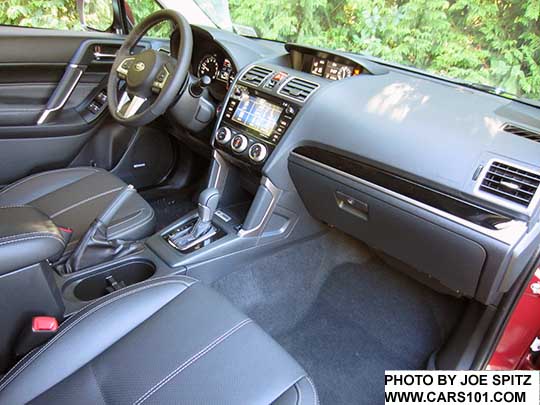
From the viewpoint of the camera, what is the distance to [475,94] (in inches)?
58.2

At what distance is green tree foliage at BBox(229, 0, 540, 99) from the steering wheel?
0.56m

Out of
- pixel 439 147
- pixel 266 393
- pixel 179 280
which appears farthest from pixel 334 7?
pixel 266 393

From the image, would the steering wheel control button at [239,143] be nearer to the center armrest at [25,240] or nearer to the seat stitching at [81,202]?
the seat stitching at [81,202]

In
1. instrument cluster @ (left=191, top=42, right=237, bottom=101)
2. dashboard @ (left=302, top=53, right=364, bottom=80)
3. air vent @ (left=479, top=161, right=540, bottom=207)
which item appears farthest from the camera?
instrument cluster @ (left=191, top=42, right=237, bottom=101)

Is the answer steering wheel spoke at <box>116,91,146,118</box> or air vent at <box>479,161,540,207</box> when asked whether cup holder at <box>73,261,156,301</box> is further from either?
air vent at <box>479,161,540,207</box>

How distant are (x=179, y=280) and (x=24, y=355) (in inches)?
14.7

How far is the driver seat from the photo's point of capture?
1611 millimetres

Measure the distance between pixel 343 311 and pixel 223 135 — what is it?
0.82 meters

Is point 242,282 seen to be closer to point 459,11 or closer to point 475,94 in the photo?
point 475,94

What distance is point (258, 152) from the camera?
1577 millimetres

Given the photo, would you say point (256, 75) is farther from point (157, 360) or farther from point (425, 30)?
point (157, 360)

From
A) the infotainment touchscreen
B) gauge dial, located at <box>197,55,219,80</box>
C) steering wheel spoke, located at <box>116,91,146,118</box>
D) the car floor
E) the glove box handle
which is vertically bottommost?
the car floor

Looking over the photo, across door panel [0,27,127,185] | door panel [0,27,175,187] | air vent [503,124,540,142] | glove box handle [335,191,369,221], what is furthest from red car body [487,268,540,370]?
door panel [0,27,127,185]

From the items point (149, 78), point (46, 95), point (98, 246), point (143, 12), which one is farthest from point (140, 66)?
point (143, 12)
